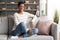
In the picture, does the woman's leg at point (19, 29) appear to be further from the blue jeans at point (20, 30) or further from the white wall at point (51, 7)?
the white wall at point (51, 7)

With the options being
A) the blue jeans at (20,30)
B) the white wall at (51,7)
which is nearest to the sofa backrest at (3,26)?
the blue jeans at (20,30)

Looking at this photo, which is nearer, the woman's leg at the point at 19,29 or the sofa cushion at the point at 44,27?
the woman's leg at the point at 19,29

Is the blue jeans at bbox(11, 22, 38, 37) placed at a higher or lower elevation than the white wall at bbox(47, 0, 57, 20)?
lower

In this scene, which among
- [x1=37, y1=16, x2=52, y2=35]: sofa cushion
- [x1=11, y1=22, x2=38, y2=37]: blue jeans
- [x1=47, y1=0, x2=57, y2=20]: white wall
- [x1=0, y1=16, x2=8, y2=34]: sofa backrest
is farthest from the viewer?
[x1=47, y1=0, x2=57, y2=20]: white wall

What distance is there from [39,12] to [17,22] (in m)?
3.10

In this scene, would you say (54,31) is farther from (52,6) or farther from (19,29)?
(52,6)

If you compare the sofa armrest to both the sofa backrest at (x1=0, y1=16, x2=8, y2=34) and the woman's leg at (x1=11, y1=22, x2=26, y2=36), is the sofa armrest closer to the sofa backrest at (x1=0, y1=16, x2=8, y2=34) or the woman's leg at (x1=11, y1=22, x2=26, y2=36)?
the woman's leg at (x1=11, y1=22, x2=26, y2=36)

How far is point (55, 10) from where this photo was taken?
6242mm

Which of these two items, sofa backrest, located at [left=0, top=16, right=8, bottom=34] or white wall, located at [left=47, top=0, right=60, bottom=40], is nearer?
sofa backrest, located at [left=0, top=16, right=8, bottom=34]

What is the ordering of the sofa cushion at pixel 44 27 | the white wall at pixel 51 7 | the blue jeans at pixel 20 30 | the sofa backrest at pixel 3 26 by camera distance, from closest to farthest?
the blue jeans at pixel 20 30 → the sofa cushion at pixel 44 27 → the sofa backrest at pixel 3 26 → the white wall at pixel 51 7

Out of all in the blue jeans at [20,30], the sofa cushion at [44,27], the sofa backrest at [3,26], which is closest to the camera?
the blue jeans at [20,30]

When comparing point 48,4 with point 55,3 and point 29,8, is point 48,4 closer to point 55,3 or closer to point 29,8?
point 55,3

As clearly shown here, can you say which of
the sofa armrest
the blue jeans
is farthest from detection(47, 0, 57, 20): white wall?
the blue jeans

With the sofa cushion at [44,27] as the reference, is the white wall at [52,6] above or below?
above
